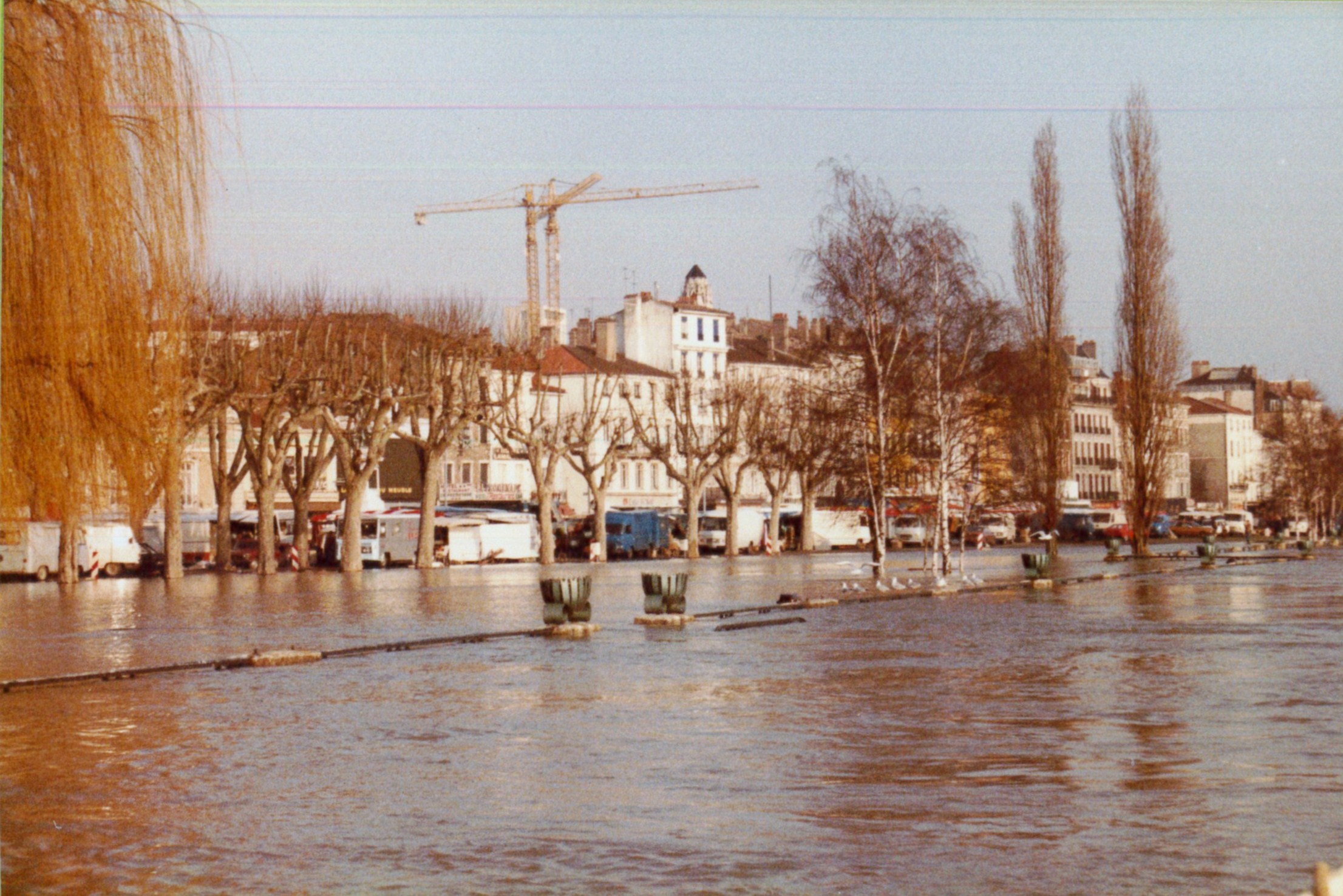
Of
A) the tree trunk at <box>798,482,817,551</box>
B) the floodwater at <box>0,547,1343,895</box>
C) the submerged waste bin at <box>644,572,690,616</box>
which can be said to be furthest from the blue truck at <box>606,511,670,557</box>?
the floodwater at <box>0,547,1343,895</box>

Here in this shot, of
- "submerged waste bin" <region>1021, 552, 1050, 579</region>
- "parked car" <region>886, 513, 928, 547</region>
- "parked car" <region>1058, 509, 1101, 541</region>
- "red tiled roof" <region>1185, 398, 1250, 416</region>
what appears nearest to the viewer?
"submerged waste bin" <region>1021, 552, 1050, 579</region>

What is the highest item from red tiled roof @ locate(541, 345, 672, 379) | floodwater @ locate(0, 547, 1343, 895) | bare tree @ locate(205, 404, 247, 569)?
red tiled roof @ locate(541, 345, 672, 379)

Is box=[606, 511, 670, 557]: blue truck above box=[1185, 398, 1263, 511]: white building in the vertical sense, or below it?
below

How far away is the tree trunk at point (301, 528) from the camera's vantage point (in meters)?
68.5

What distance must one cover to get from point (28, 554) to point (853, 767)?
5875 cm

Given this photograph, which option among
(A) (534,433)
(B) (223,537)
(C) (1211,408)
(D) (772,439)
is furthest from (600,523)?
(C) (1211,408)

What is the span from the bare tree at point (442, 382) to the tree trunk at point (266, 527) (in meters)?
5.89

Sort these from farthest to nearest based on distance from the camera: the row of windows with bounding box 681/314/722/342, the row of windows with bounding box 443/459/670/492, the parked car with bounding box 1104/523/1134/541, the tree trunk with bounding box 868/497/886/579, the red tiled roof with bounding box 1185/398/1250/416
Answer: the red tiled roof with bounding box 1185/398/1250/416, the row of windows with bounding box 681/314/722/342, the row of windows with bounding box 443/459/670/492, the parked car with bounding box 1104/523/1134/541, the tree trunk with bounding box 868/497/886/579

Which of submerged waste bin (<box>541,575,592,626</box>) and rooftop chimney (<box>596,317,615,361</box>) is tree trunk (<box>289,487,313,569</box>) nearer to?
submerged waste bin (<box>541,575,592,626</box>)

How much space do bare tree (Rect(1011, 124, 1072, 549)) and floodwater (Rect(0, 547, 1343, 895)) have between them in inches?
1708

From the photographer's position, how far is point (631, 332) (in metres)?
137

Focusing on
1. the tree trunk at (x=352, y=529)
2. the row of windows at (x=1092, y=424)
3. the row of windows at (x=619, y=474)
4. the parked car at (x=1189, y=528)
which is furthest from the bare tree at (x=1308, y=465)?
the tree trunk at (x=352, y=529)

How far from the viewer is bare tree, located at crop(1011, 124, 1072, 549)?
7238cm

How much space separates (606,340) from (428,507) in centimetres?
6372
